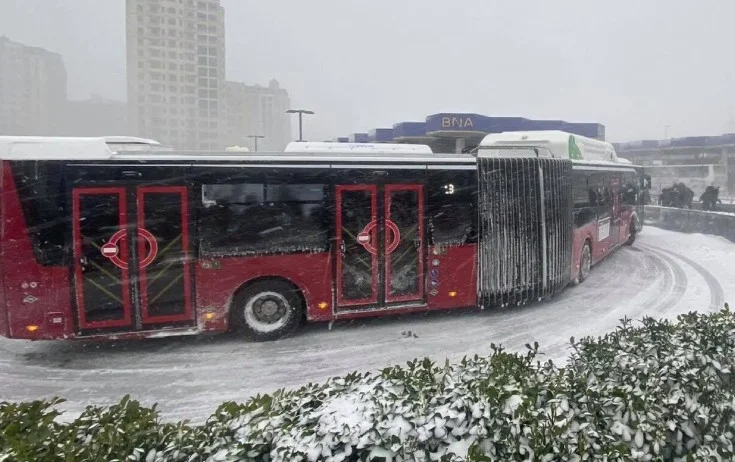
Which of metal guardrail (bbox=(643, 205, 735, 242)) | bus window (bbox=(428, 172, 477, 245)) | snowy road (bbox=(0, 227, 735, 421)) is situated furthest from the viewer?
metal guardrail (bbox=(643, 205, 735, 242))

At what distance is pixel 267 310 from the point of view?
7.96 meters

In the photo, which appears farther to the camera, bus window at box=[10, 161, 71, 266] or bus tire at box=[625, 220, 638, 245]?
bus tire at box=[625, 220, 638, 245]

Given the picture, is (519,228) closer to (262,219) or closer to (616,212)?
(262,219)

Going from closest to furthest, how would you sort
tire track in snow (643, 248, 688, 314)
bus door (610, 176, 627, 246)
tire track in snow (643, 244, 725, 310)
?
tire track in snow (643, 248, 688, 314) → tire track in snow (643, 244, 725, 310) → bus door (610, 176, 627, 246)

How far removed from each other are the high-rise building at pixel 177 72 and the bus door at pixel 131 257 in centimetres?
8314

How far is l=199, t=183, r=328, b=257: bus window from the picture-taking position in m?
7.42

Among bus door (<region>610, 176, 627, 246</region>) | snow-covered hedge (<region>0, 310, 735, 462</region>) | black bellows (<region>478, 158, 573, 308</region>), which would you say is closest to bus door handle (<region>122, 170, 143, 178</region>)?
snow-covered hedge (<region>0, 310, 735, 462</region>)

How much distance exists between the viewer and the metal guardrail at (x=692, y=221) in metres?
18.7

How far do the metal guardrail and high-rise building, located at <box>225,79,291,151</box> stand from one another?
8475cm

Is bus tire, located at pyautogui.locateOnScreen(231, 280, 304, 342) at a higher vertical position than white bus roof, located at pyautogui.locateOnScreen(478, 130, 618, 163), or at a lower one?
lower

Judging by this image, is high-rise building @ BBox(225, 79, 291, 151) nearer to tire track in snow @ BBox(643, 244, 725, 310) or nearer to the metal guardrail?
the metal guardrail

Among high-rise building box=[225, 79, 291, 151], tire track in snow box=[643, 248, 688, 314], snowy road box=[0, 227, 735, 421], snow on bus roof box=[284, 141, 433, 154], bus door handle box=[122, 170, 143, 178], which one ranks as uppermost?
high-rise building box=[225, 79, 291, 151]

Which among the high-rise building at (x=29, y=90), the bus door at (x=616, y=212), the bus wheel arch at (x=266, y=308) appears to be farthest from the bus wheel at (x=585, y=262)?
the high-rise building at (x=29, y=90)

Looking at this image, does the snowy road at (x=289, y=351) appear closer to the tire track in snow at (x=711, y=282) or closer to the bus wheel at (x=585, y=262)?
the tire track in snow at (x=711, y=282)
